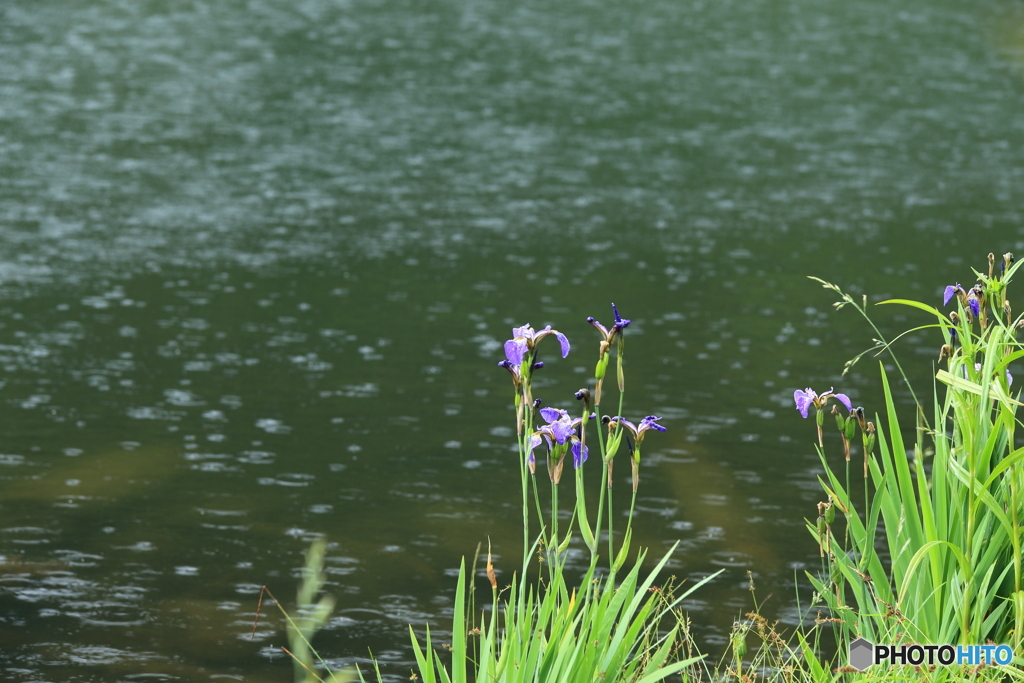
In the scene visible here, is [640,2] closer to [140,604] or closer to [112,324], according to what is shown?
[112,324]

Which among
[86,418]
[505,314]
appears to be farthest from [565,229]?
[86,418]

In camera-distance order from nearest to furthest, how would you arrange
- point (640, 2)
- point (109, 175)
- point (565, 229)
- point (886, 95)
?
point (565, 229)
point (109, 175)
point (886, 95)
point (640, 2)

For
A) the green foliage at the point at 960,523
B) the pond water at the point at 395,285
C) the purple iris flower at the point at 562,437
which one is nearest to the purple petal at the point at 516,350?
the purple iris flower at the point at 562,437

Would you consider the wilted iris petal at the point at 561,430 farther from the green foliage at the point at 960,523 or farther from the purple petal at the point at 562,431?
the green foliage at the point at 960,523

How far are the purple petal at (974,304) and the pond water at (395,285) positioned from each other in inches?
161

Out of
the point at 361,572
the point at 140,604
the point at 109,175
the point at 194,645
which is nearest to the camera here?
the point at 194,645

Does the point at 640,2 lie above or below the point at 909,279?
above

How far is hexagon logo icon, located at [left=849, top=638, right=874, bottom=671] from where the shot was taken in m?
7.64

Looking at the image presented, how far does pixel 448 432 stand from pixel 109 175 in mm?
21270

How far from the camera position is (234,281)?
26688mm

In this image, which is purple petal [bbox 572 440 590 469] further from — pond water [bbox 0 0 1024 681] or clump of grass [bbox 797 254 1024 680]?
pond water [bbox 0 0 1024 681]

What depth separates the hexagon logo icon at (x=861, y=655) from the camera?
7.64 metres

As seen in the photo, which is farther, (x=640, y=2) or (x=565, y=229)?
(x=640, y=2)

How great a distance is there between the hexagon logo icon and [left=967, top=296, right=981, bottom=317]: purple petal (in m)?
2.15
